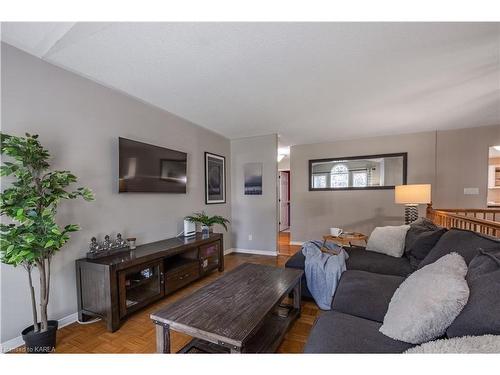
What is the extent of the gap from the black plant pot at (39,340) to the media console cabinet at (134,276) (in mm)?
323

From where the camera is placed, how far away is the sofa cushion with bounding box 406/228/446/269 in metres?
1.87

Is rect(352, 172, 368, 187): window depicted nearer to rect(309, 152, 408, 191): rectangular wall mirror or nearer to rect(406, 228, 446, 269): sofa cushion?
rect(309, 152, 408, 191): rectangular wall mirror

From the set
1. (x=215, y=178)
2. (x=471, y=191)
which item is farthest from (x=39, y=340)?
(x=471, y=191)

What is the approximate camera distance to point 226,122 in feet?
11.1

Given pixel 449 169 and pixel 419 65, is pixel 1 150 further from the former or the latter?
pixel 449 169

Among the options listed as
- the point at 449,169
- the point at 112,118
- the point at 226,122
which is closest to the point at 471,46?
the point at 226,122

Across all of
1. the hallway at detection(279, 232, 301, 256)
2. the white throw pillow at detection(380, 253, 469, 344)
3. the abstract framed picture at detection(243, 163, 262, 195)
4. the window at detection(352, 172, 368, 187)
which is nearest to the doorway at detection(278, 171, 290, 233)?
the hallway at detection(279, 232, 301, 256)

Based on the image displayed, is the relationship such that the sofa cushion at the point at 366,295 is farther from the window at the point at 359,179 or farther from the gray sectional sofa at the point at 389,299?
the window at the point at 359,179

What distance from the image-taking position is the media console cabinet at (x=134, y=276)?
5.84 ft

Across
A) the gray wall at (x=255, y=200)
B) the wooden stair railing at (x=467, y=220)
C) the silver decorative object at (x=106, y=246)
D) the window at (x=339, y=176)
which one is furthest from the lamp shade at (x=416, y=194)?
the silver decorative object at (x=106, y=246)

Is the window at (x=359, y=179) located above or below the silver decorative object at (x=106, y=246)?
above

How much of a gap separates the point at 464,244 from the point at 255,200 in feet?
10.2

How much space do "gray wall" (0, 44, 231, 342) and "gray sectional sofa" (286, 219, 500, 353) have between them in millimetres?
2079
